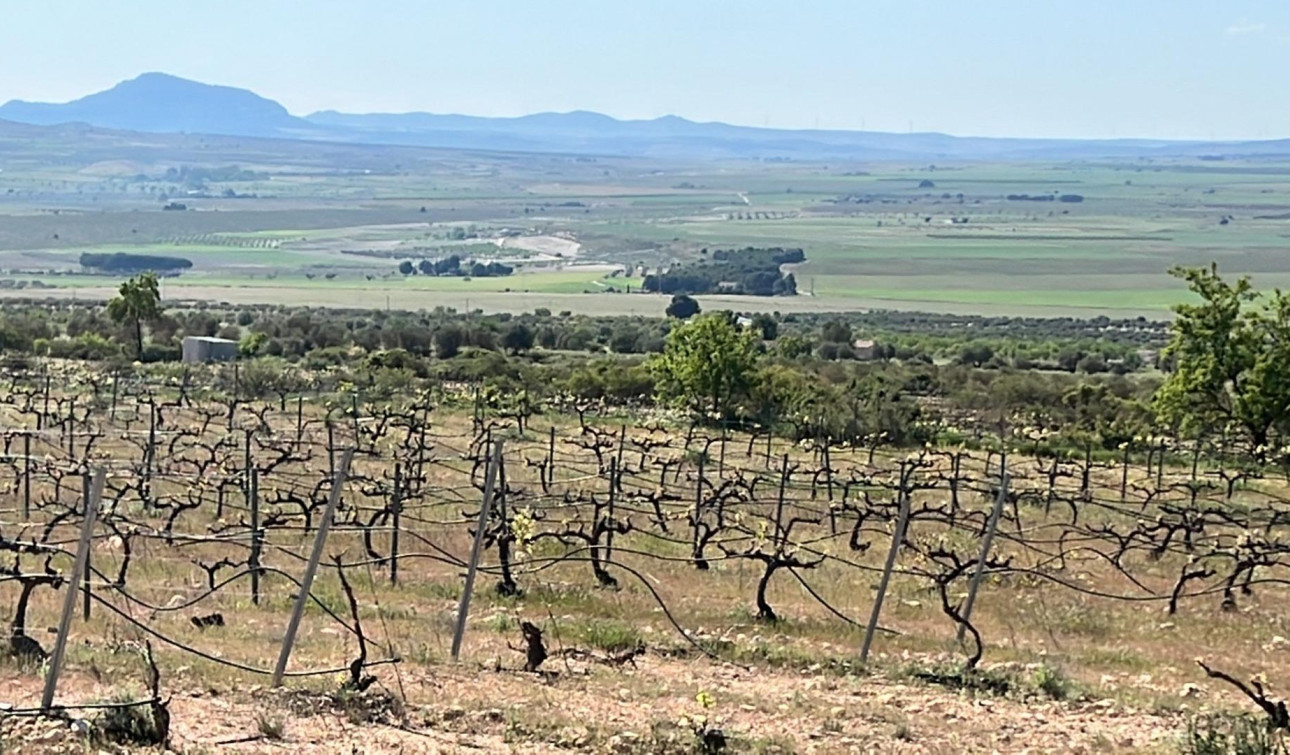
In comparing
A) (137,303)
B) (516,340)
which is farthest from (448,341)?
(137,303)

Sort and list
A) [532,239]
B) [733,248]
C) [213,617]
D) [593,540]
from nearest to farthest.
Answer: [213,617] < [593,540] < [733,248] < [532,239]

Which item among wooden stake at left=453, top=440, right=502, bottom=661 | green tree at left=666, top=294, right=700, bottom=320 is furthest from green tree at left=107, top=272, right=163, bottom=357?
green tree at left=666, top=294, right=700, bottom=320

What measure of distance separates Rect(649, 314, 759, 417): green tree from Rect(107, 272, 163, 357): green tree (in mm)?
20492

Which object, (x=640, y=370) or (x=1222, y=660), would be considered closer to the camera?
(x=1222, y=660)

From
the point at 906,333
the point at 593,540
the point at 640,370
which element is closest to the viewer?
the point at 593,540

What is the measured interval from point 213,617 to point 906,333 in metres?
73.0

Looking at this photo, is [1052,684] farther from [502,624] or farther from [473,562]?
[502,624]

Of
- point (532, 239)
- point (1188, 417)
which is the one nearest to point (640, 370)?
point (1188, 417)

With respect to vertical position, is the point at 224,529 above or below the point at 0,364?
above

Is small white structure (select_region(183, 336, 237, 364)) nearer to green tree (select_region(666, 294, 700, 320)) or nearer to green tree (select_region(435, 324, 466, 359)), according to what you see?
green tree (select_region(435, 324, 466, 359))

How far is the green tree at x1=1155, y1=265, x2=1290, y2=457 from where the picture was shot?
31.2 metres

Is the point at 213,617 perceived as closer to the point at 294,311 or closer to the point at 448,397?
the point at 448,397

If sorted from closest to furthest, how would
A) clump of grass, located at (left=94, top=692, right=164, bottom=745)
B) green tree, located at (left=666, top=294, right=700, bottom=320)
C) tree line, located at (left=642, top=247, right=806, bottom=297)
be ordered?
clump of grass, located at (left=94, top=692, right=164, bottom=745)
green tree, located at (left=666, top=294, right=700, bottom=320)
tree line, located at (left=642, top=247, right=806, bottom=297)

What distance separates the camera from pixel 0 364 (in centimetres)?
4422
